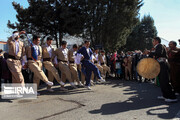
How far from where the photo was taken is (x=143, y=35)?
120ft

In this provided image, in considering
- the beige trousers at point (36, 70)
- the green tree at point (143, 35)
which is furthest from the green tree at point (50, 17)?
the green tree at point (143, 35)

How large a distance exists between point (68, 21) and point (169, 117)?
14545 mm

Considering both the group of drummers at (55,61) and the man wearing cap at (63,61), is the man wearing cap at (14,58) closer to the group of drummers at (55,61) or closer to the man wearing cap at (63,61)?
the group of drummers at (55,61)

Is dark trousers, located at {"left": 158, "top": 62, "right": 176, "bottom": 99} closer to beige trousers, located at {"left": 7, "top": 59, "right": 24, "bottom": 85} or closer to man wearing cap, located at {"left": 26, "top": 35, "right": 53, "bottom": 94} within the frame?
man wearing cap, located at {"left": 26, "top": 35, "right": 53, "bottom": 94}

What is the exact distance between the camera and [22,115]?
369cm

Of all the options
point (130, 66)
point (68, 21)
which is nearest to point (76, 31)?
point (68, 21)

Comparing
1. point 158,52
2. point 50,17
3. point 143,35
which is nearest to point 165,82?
point 158,52

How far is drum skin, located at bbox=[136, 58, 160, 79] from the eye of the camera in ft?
16.6

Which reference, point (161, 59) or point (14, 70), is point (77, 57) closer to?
point (14, 70)

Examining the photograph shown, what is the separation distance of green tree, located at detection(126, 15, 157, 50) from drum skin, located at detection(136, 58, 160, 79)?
105 feet

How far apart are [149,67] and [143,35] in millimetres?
33675

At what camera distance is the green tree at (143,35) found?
36188 mm

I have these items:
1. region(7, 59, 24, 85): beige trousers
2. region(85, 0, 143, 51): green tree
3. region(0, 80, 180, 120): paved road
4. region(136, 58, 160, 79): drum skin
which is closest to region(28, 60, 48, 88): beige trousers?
region(7, 59, 24, 85): beige trousers

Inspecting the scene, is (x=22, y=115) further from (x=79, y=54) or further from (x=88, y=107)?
(x=79, y=54)
